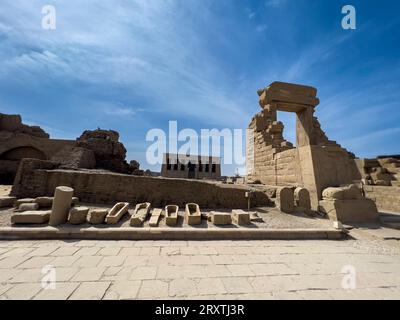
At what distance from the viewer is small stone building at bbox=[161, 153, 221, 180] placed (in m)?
24.1

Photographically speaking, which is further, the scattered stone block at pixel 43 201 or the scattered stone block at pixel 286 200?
the scattered stone block at pixel 286 200

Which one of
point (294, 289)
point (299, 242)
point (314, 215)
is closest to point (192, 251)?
point (294, 289)

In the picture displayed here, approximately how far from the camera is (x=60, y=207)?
4.60 meters

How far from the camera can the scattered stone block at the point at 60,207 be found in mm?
4461

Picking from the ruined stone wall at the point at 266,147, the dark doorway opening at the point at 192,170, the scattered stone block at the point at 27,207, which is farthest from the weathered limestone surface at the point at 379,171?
the dark doorway opening at the point at 192,170

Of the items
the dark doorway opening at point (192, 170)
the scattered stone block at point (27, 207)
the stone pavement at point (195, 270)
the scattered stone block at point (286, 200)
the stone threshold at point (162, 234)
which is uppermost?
the dark doorway opening at point (192, 170)

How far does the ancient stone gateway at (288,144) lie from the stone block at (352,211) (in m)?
1.09

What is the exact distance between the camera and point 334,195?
5.80 meters

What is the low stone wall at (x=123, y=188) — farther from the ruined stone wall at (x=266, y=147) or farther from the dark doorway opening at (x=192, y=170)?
the dark doorway opening at (x=192, y=170)

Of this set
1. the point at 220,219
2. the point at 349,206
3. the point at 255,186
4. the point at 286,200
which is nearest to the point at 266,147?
the point at 255,186

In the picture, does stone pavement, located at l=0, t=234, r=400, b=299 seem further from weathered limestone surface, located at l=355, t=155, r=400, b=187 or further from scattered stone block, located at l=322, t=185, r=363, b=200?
weathered limestone surface, located at l=355, t=155, r=400, b=187

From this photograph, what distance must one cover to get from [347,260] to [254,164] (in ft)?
25.5

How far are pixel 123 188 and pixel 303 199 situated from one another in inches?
260
